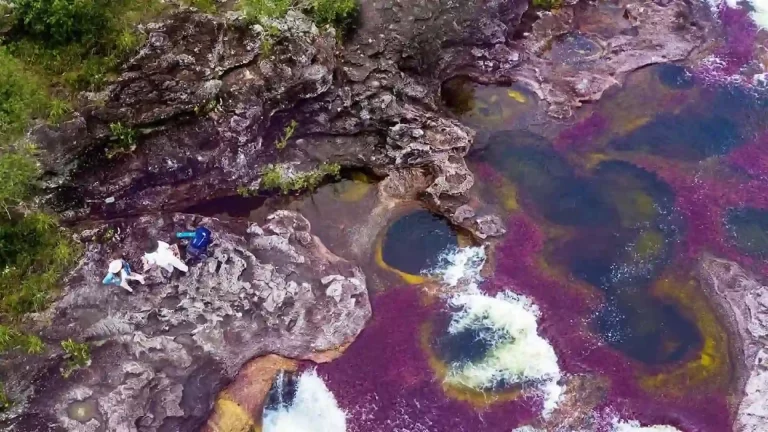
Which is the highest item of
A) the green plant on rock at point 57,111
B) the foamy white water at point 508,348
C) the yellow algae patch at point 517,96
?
the green plant on rock at point 57,111

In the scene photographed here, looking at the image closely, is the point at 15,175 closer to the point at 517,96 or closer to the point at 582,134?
the point at 517,96

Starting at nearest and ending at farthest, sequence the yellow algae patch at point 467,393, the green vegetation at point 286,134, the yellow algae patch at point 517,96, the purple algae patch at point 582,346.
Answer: the purple algae patch at point 582,346 < the yellow algae patch at point 467,393 < the green vegetation at point 286,134 < the yellow algae patch at point 517,96

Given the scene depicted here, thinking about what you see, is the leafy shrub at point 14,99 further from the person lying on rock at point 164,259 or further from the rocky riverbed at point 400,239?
the person lying on rock at point 164,259

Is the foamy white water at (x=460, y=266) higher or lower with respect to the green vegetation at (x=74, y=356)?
lower

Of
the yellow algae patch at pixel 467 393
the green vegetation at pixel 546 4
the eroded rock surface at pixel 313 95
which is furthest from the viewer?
the green vegetation at pixel 546 4

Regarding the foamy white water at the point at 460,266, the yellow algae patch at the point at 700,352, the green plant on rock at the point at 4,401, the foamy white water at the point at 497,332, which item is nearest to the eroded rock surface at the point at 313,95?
the foamy white water at the point at 460,266

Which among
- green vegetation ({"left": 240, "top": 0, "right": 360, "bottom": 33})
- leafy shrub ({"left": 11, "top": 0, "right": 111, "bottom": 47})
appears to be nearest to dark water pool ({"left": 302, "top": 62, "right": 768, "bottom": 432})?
green vegetation ({"left": 240, "top": 0, "right": 360, "bottom": 33})

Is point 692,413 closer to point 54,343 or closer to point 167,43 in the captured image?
point 54,343
